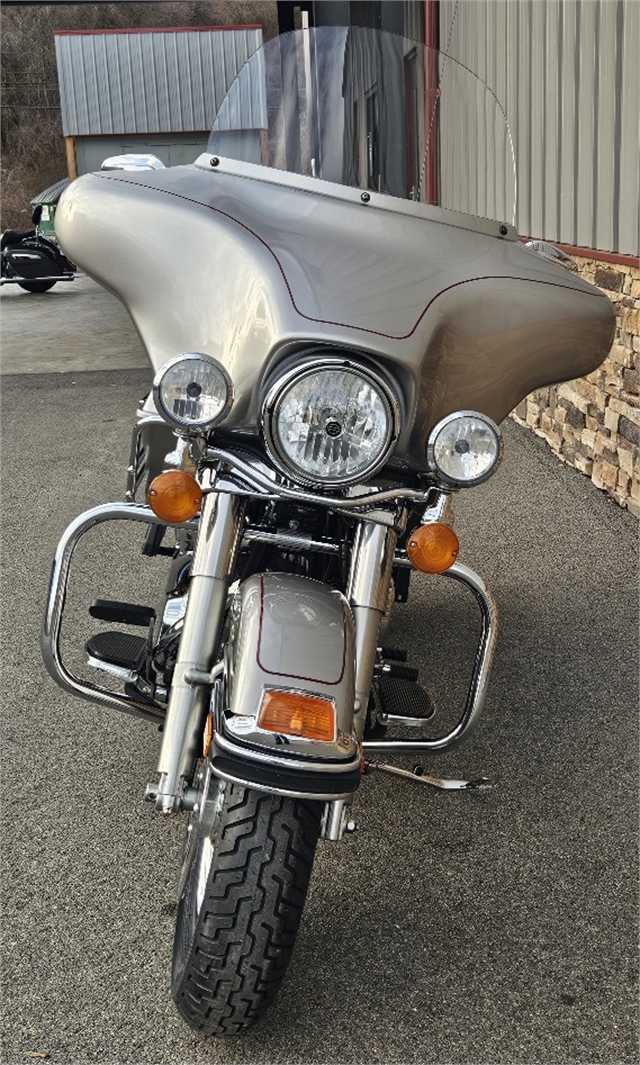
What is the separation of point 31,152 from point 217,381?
3479 centimetres

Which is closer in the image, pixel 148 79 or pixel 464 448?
pixel 464 448

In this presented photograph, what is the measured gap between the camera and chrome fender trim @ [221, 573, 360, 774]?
84.8 inches

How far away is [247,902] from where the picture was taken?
221 centimetres

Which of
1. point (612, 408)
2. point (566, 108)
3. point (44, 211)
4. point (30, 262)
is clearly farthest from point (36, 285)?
point (612, 408)

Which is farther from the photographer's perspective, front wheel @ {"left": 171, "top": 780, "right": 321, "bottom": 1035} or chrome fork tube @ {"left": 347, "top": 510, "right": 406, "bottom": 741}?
chrome fork tube @ {"left": 347, "top": 510, "right": 406, "bottom": 741}

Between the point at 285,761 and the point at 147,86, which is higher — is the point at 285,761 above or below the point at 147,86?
below

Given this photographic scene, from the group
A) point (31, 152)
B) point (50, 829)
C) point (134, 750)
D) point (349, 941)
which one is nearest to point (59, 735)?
point (134, 750)

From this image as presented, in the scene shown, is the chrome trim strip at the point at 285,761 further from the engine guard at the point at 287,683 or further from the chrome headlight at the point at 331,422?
the chrome headlight at the point at 331,422

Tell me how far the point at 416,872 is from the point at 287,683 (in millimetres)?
991

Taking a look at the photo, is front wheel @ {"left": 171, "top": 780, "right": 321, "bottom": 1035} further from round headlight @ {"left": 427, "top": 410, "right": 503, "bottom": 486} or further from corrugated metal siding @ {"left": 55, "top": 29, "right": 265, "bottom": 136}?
corrugated metal siding @ {"left": 55, "top": 29, "right": 265, "bottom": 136}

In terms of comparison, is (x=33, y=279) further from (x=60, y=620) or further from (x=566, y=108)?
(x=60, y=620)

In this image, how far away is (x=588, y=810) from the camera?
3266 mm

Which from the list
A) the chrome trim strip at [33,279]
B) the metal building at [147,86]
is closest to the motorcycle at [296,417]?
the chrome trim strip at [33,279]

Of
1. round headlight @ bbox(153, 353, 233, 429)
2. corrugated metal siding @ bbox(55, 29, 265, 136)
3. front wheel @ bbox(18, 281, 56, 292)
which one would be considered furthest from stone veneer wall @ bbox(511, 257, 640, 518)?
corrugated metal siding @ bbox(55, 29, 265, 136)
